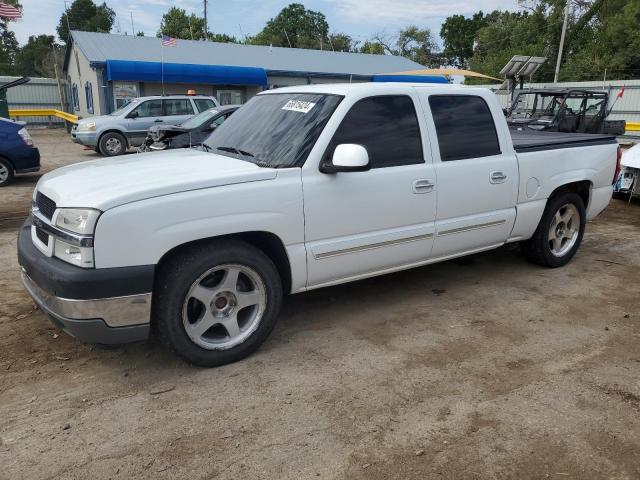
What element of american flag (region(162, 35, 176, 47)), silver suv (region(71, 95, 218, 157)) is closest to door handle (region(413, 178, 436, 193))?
silver suv (region(71, 95, 218, 157))

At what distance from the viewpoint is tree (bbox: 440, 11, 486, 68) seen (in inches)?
2660

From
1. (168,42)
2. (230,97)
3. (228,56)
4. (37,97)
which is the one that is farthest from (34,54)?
(168,42)

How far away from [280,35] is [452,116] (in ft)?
255

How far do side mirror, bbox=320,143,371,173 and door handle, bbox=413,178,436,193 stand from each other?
701 millimetres

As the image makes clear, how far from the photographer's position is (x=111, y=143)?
15.1m

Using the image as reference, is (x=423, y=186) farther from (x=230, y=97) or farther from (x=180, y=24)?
(x=180, y=24)

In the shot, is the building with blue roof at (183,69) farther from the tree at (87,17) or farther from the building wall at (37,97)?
the tree at (87,17)

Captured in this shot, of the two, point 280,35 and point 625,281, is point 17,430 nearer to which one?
point 625,281

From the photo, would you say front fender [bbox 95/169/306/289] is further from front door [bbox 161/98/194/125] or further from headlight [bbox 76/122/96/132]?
headlight [bbox 76/122/96/132]

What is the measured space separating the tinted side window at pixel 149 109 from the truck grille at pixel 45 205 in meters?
12.4

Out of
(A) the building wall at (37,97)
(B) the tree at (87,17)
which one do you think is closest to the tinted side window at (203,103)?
(A) the building wall at (37,97)

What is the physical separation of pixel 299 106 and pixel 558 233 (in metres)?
3.24

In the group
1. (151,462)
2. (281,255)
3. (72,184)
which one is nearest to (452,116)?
(281,255)

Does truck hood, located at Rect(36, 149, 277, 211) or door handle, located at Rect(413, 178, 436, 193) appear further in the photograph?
door handle, located at Rect(413, 178, 436, 193)
